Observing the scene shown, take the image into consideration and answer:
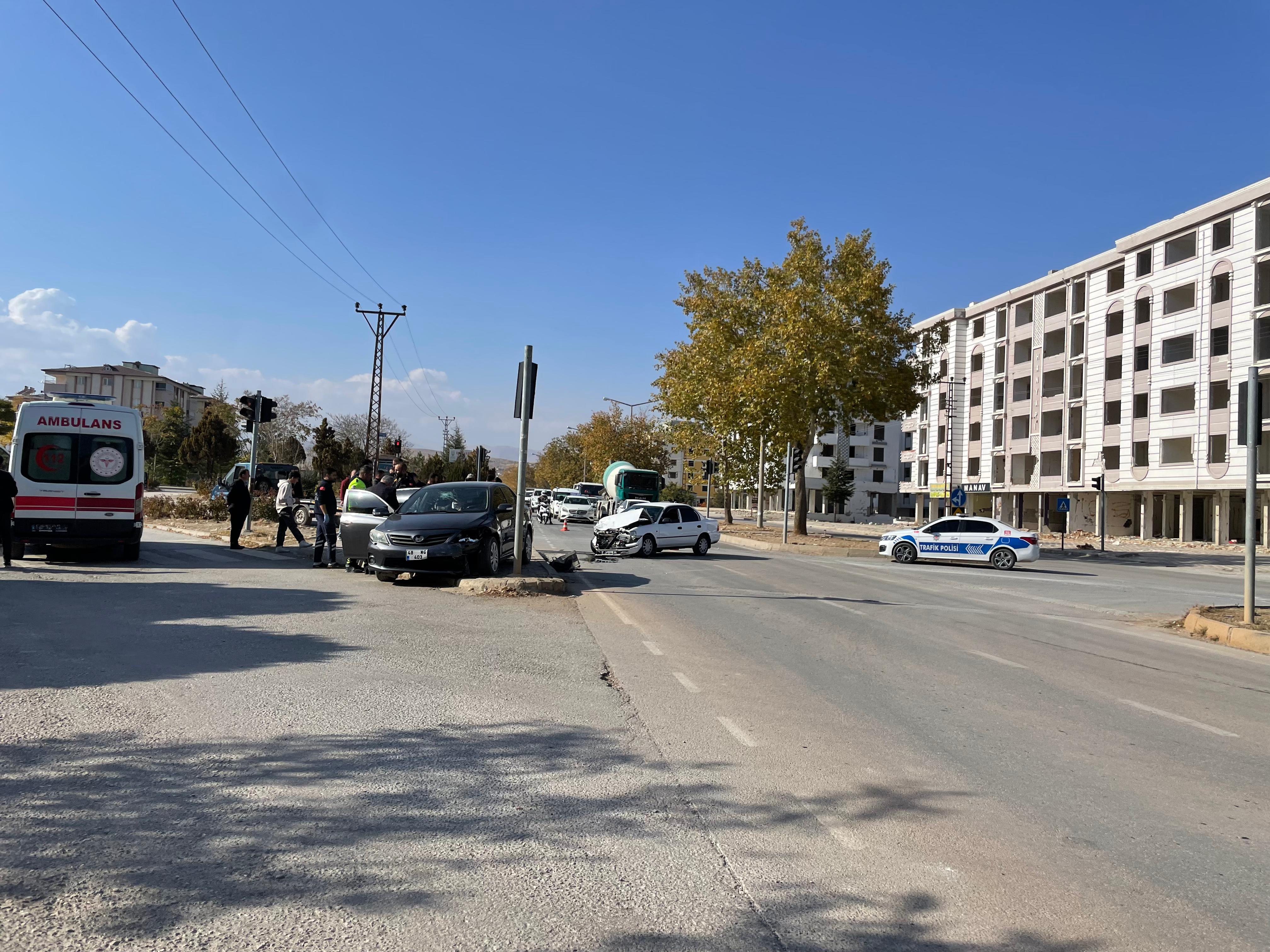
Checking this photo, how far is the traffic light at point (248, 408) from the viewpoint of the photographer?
69.2 feet

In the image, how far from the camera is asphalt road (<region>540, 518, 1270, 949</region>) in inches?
146

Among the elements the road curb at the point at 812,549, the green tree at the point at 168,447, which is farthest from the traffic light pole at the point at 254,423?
the green tree at the point at 168,447

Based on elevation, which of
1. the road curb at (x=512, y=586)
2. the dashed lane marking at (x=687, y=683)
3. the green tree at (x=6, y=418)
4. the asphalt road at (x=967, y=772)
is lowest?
the asphalt road at (x=967, y=772)

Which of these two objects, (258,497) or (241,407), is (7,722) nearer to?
(241,407)

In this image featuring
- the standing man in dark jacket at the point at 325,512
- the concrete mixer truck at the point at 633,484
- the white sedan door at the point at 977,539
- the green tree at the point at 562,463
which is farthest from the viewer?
the green tree at the point at 562,463

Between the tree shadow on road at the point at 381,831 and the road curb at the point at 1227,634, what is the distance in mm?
9159

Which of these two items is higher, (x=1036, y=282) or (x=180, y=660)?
(x=1036, y=282)

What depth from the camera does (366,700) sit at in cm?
689

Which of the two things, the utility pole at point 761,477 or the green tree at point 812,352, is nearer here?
the green tree at point 812,352

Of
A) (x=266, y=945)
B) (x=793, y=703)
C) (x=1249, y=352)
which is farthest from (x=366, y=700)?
(x=1249, y=352)

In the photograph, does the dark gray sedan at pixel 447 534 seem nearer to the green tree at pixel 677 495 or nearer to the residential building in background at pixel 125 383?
the green tree at pixel 677 495

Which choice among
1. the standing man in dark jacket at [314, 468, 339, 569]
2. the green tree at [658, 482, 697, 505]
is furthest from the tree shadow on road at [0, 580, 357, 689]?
the green tree at [658, 482, 697, 505]

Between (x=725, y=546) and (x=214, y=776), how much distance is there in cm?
3084

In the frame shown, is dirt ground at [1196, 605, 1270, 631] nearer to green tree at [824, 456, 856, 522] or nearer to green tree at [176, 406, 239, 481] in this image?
green tree at [176, 406, 239, 481]
